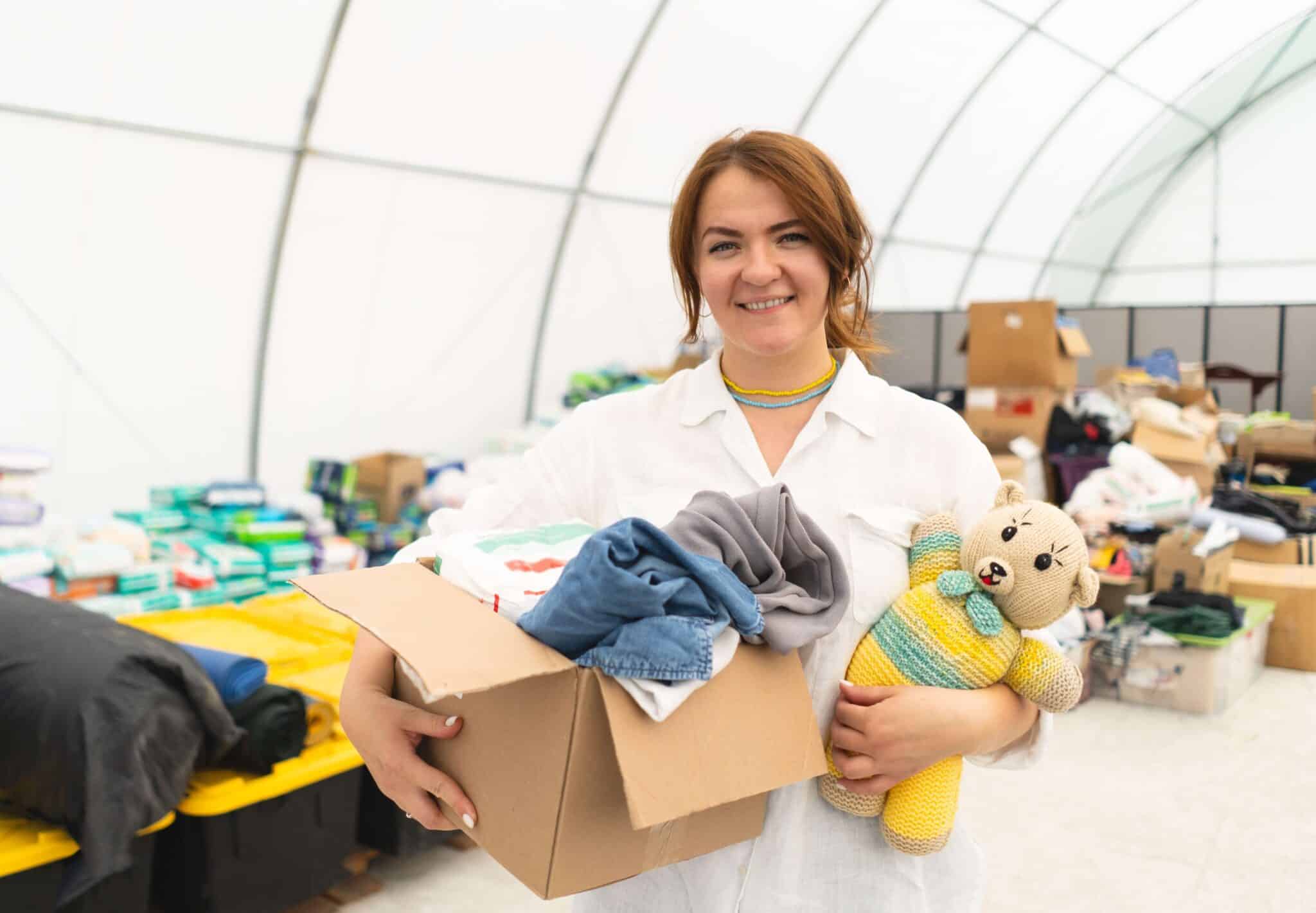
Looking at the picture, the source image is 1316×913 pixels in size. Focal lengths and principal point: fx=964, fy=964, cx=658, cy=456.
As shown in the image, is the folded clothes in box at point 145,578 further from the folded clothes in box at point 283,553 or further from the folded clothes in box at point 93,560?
the folded clothes in box at point 283,553

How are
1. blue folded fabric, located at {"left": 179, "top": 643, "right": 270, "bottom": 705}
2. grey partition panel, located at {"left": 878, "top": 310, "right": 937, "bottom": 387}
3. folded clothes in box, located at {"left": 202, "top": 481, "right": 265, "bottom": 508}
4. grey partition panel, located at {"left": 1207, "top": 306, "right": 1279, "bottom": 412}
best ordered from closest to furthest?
blue folded fabric, located at {"left": 179, "top": 643, "right": 270, "bottom": 705}
folded clothes in box, located at {"left": 202, "top": 481, "right": 265, "bottom": 508}
grey partition panel, located at {"left": 1207, "top": 306, "right": 1279, "bottom": 412}
grey partition panel, located at {"left": 878, "top": 310, "right": 937, "bottom": 387}

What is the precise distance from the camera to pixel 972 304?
5.79m

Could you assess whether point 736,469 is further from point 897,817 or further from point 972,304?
point 972,304

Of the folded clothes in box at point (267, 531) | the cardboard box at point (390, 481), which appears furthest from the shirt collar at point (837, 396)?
the cardboard box at point (390, 481)

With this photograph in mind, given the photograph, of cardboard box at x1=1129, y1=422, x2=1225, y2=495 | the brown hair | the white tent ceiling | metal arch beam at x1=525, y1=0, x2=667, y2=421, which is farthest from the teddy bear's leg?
metal arch beam at x1=525, y1=0, x2=667, y2=421

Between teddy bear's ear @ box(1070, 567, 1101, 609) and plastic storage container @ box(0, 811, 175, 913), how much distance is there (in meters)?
1.94

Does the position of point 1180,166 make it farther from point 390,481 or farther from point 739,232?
point 739,232

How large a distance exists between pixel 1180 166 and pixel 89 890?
15.8 meters

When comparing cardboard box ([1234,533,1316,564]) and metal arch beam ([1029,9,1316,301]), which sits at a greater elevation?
metal arch beam ([1029,9,1316,301])

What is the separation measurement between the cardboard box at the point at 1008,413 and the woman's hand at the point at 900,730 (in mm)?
4663

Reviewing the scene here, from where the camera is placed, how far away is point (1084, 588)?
1.19m

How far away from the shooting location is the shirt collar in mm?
1254

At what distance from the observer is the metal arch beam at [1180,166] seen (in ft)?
43.1

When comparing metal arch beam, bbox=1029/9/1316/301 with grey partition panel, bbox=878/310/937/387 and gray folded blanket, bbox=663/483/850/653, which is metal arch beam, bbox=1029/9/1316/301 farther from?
gray folded blanket, bbox=663/483/850/653
